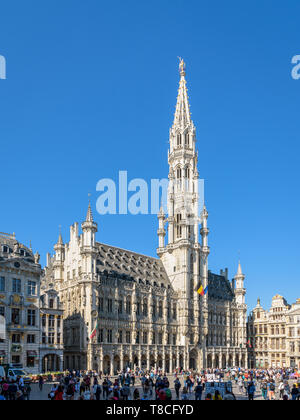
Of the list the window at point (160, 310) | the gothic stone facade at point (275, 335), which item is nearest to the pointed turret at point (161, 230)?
the window at point (160, 310)

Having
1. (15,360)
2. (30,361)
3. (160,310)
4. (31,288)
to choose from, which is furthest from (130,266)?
(15,360)

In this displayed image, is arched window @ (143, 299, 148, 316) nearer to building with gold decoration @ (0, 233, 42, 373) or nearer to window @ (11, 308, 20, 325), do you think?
building with gold decoration @ (0, 233, 42, 373)

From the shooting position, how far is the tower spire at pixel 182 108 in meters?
114

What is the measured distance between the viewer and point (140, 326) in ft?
288

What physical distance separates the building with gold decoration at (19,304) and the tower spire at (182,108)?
196 feet

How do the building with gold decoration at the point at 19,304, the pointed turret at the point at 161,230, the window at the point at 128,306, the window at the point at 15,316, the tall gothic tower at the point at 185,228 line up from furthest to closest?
the pointed turret at the point at 161,230, the tall gothic tower at the point at 185,228, the window at the point at 128,306, the window at the point at 15,316, the building with gold decoration at the point at 19,304

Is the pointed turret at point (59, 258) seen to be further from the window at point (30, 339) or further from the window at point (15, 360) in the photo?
the window at point (15, 360)

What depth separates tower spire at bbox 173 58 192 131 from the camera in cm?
11394

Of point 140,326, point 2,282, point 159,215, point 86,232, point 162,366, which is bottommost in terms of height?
point 162,366

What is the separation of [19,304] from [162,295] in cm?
3799

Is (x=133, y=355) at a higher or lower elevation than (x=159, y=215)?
lower
